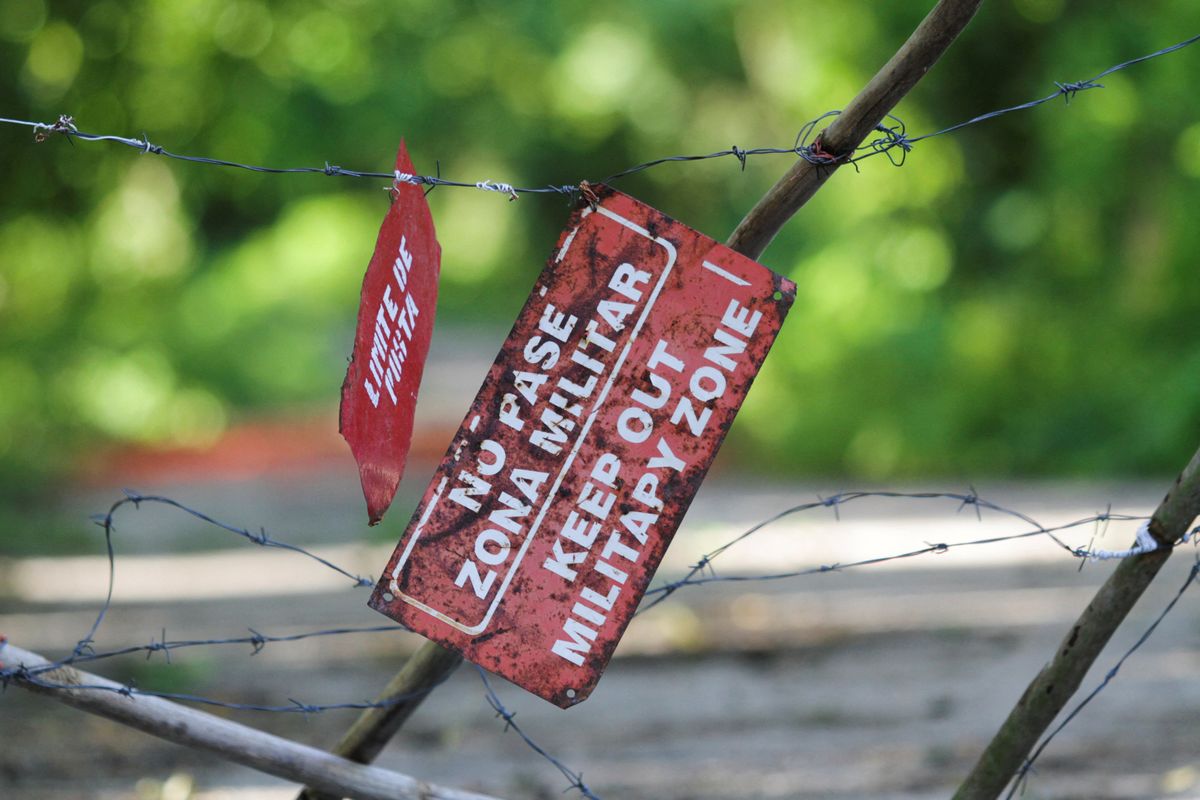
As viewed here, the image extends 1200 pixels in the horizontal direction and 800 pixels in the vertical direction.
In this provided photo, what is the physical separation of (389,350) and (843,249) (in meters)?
7.01

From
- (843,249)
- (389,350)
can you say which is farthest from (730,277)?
(843,249)

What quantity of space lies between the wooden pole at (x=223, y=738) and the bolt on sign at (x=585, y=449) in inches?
15.5

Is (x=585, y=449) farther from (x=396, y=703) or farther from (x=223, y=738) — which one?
(x=223, y=738)

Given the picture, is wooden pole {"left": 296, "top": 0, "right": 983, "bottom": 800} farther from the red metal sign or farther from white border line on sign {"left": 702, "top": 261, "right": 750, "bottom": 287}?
the red metal sign

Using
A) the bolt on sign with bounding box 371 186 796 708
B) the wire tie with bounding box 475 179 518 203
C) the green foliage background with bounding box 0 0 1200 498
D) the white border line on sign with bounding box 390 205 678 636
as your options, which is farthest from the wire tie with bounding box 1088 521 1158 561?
the green foliage background with bounding box 0 0 1200 498

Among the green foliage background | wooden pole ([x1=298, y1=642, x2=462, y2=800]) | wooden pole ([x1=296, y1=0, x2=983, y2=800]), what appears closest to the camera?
wooden pole ([x1=296, y1=0, x2=983, y2=800])

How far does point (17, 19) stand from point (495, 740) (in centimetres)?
635

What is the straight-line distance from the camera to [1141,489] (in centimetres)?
714

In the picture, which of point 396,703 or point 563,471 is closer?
point 563,471

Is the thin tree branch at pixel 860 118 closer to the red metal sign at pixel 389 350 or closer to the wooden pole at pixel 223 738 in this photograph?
the red metal sign at pixel 389 350

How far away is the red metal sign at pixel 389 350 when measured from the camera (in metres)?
1.76

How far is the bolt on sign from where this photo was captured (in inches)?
68.9

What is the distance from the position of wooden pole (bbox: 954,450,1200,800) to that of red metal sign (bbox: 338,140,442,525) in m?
1.02

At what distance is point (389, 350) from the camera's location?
→ 179 cm
